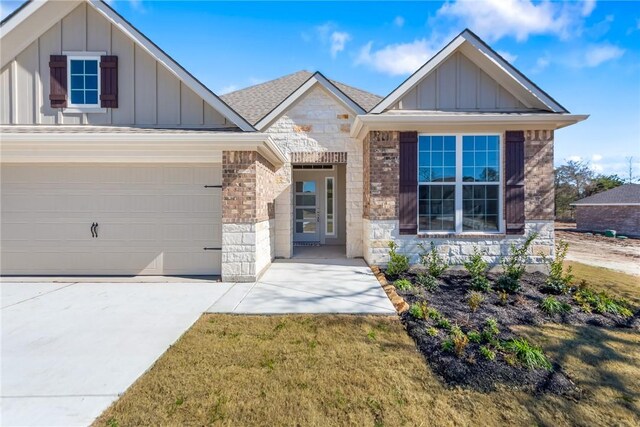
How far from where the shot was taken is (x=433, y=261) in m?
6.86

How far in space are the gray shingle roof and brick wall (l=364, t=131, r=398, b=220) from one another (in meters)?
2.45

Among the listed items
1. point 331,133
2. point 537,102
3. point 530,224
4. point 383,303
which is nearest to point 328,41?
point 331,133

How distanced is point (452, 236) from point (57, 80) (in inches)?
376

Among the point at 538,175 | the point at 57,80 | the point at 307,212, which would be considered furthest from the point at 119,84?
the point at 538,175

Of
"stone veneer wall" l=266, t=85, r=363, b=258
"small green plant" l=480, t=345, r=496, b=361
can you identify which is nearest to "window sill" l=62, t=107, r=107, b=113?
"stone veneer wall" l=266, t=85, r=363, b=258

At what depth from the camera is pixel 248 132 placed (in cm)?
619

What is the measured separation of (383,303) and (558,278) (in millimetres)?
3956

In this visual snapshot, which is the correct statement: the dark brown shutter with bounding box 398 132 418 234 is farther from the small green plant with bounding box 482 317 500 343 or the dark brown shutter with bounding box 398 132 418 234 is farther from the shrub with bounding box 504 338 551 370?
the shrub with bounding box 504 338 551 370

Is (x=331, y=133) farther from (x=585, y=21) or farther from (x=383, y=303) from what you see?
(x=585, y=21)

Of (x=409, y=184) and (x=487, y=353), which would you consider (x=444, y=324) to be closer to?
(x=487, y=353)

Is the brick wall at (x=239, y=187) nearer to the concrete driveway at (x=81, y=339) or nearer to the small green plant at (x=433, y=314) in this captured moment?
the concrete driveway at (x=81, y=339)

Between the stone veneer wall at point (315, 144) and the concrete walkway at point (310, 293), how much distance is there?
1396 millimetres

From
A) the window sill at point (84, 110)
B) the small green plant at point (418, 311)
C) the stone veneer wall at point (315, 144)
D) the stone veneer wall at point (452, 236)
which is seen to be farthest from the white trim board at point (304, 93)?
the small green plant at point (418, 311)

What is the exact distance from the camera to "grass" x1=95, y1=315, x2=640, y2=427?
239cm
